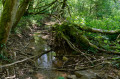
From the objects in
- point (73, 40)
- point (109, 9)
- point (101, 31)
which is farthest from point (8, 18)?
point (109, 9)

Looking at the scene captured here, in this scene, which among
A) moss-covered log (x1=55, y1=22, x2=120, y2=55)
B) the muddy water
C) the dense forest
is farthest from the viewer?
moss-covered log (x1=55, y1=22, x2=120, y2=55)

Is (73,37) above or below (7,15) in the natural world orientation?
below

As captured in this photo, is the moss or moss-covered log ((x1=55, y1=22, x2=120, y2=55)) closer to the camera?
the moss

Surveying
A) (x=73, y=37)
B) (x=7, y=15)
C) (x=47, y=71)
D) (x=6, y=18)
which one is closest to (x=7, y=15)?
(x=7, y=15)

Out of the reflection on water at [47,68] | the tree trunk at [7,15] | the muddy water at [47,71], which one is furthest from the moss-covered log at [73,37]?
the tree trunk at [7,15]

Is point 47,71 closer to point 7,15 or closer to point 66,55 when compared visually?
point 66,55

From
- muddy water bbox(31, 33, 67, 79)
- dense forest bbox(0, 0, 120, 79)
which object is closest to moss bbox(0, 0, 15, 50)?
dense forest bbox(0, 0, 120, 79)

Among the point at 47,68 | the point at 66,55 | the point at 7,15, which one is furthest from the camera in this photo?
the point at 66,55

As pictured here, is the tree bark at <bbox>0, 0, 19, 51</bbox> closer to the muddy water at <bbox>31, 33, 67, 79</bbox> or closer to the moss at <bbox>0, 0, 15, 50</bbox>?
the moss at <bbox>0, 0, 15, 50</bbox>

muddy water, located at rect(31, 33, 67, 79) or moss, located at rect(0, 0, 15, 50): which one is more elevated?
moss, located at rect(0, 0, 15, 50)

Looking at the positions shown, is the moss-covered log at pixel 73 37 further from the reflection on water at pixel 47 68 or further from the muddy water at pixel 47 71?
the muddy water at pixel 47 71

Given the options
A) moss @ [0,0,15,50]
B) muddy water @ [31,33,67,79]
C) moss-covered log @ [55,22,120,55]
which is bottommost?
muddy water @ [31,33,67,79]

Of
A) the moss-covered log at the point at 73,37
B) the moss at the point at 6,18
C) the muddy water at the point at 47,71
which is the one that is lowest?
the muddy water at the point at 47,71

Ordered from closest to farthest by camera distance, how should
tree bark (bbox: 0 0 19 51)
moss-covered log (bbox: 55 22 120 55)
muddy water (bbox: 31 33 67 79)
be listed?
tree bark (bbox: 0 0 19 51), muddy water (bbox: 31 33 67 79), moss-covered log (bbox: 55 22 120 55)
